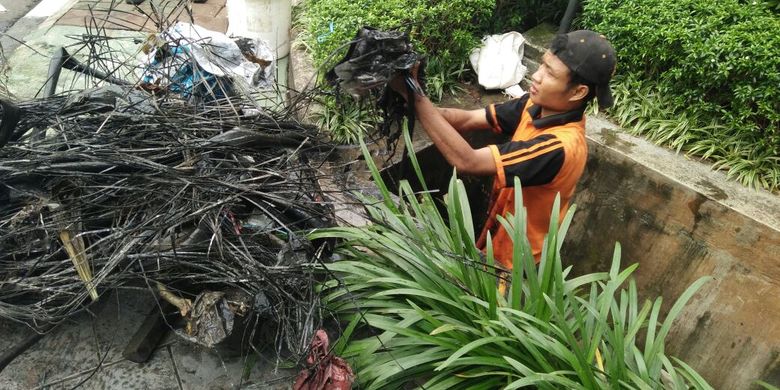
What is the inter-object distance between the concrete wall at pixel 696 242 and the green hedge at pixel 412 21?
3.71 ft

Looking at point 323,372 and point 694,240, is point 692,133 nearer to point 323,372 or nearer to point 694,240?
point 694,240

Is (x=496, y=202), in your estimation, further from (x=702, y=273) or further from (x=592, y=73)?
(x=702, y=273)

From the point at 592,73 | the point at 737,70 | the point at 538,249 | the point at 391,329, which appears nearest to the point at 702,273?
the point at 737,70

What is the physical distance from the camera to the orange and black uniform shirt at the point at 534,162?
2.61 metres

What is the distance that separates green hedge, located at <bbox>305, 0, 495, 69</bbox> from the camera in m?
4.05

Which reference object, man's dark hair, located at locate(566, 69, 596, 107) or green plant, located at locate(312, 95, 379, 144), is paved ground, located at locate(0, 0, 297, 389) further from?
green plant, located at locate(312, 95, 379, 144)

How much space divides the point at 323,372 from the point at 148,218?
31.2 inches

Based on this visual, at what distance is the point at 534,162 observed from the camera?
8.54ft

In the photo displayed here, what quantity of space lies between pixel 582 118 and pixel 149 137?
186cm

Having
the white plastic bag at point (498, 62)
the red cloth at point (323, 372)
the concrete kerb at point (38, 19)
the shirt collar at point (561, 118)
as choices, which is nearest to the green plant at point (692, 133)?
the white plastic bag at point (498, 62)

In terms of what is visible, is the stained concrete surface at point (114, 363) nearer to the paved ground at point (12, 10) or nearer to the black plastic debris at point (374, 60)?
the black plastic debris at point (374, 60)

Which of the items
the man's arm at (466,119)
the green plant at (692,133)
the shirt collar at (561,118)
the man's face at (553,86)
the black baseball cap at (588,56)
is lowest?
the green plant at (692,133)

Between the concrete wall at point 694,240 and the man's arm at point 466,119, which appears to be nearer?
the man's arm at point 466,119

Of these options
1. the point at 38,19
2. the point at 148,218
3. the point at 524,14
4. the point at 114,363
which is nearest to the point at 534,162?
the point at 148,218
